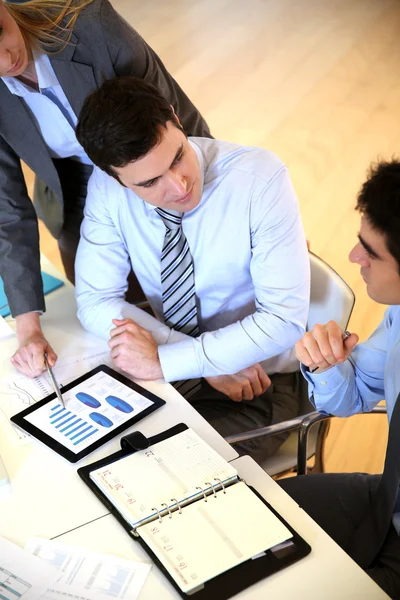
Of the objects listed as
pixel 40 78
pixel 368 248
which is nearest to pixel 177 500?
pixel 368 248

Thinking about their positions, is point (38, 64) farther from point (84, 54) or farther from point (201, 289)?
point (201, 289)

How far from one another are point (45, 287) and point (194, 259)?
1.76 feet

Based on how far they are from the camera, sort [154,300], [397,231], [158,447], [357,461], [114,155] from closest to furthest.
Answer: [397,231] < [158,447] < [114,155] < [154,300] < [357,461]

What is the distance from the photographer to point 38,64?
1848 mm

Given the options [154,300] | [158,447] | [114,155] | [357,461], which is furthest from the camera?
[357,461]

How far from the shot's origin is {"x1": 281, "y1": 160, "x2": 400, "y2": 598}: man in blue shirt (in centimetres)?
134

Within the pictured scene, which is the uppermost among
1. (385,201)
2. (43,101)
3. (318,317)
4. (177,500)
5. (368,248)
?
(385,201)

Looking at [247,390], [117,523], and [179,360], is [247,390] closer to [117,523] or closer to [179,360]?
[179,360]

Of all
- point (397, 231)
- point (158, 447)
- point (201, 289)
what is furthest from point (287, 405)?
point (397, 231)

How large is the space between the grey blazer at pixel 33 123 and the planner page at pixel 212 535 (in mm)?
892

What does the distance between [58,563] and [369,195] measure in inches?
36.3

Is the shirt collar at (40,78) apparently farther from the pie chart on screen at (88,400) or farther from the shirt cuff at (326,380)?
the shirt cuff at (326,380)

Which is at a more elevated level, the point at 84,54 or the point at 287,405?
the point at 84,54

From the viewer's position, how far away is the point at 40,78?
73.4 inches
